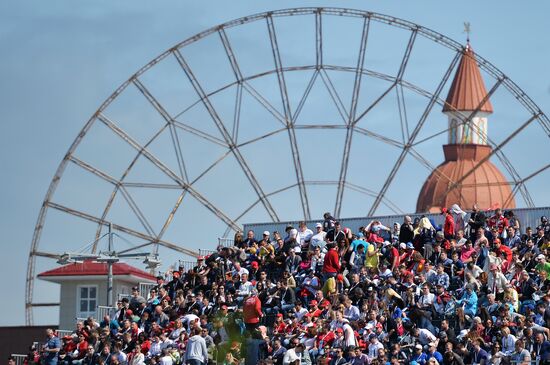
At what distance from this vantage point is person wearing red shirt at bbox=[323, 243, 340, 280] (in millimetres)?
47656

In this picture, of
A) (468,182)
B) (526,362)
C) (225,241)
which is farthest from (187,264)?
(468,182)

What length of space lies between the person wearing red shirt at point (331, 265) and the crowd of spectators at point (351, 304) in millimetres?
40

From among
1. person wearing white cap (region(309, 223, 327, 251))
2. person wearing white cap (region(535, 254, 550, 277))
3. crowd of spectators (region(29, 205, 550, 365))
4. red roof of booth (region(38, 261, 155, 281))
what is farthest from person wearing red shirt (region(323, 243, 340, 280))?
red roof of booth (region(38, 261, 155, 281))

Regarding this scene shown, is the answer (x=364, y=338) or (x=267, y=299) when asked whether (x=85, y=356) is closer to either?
(x=267, y=299)

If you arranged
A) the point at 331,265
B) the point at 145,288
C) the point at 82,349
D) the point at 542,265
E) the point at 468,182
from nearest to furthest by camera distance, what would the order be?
the point at 542,265 → the point at 331,265 → the point at 82,349 → the point at 145,288 → the point at 468,182

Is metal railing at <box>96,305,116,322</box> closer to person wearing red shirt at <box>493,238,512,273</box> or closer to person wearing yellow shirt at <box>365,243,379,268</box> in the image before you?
person wearing yellow shirt at <box>365,243,379,268</box>

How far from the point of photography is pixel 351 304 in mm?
44938

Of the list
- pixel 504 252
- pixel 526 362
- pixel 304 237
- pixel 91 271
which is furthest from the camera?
pixel 91 271

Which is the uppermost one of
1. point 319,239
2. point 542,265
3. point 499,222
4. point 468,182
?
point 468,182

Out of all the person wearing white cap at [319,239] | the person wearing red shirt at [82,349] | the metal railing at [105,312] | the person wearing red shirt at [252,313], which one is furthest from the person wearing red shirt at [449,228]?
the metal railing at [105,312]

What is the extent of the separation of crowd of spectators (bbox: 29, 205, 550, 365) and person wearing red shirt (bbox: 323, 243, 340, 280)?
40 millimetres

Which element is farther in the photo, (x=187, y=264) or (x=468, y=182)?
(x=468, y=182)

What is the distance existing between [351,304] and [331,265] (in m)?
2.91

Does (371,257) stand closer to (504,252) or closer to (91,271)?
(504,252)
